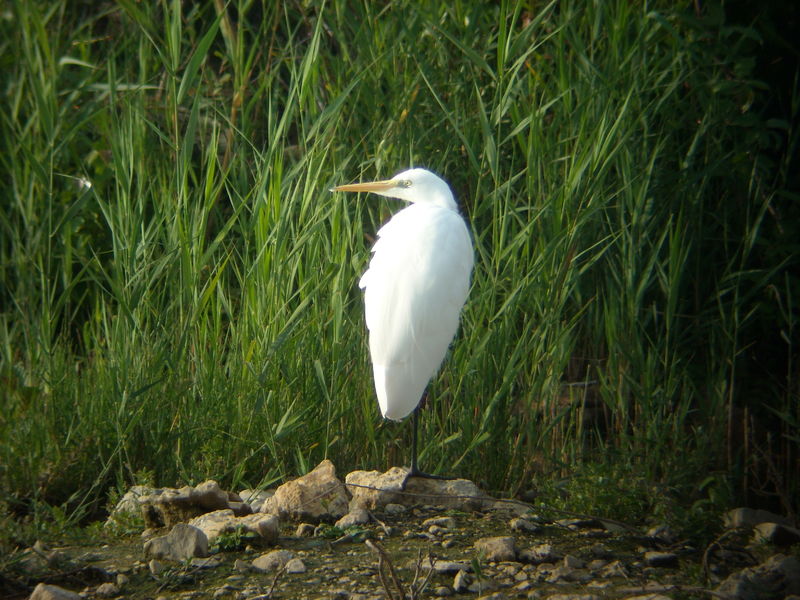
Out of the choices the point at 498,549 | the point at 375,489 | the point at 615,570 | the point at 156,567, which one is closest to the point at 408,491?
the point at 375,489

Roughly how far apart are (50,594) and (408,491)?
41.1 inches

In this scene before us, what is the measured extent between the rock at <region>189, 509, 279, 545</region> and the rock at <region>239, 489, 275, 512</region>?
0.23 m

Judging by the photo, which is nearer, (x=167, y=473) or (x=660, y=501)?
(x=660, y=501)

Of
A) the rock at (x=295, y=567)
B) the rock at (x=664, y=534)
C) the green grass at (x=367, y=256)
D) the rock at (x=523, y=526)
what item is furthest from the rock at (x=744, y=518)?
the rock at (x=295, y=567)

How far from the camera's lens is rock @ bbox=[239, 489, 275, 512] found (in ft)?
8.75

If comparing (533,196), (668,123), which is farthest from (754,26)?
(533,196)

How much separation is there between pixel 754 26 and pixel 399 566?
2.77 metres

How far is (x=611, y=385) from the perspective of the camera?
129 inches

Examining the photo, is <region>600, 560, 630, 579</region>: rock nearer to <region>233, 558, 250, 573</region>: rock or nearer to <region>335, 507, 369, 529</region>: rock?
<region>335, 507, 369, 529</region>: rock

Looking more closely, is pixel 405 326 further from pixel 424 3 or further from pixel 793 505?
pixel 793 505

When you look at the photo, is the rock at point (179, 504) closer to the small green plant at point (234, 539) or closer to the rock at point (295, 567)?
the small green plant at point (234, 539)

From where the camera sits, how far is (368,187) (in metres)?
2.96

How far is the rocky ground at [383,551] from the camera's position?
6.86 ft

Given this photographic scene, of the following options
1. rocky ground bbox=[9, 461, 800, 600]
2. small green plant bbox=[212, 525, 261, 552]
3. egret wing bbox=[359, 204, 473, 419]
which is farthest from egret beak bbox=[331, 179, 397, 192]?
small green plant bbox=[212, 525, 261, 552]
